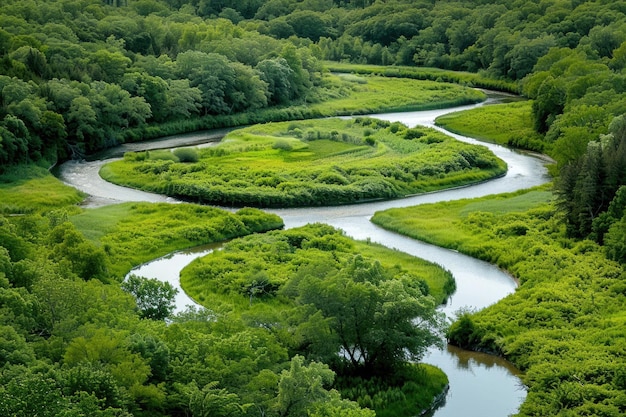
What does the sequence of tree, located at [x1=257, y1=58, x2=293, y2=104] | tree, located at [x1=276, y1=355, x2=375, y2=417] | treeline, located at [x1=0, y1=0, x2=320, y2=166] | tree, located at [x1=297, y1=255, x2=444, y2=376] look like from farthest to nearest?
1. tree, located at [x1=257, y1=58, x2=293, y2=104]
2. treeline, located at [x1=0, y1=0, x2=320, y2=166]
3. tree, located at [x1=297, y1=255, x2=444, y2=376]
4. tree, located at [x1=276, y1=355, x2=375, y2=417]

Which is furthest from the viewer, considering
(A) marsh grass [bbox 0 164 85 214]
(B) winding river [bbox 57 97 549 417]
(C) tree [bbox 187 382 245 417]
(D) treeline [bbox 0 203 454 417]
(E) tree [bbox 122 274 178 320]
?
(A) marsh grass [bbox 0 164 85 214]

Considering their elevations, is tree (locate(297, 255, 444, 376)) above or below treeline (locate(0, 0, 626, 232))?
below

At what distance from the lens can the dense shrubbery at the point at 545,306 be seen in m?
33.4

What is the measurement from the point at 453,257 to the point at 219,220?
632 inches

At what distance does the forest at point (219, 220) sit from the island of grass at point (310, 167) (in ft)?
9.01

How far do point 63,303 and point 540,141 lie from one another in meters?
64.0

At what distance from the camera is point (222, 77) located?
331 feet

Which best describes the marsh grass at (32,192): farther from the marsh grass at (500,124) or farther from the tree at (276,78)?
the marsh grass at (500,124)

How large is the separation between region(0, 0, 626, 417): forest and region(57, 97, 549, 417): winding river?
103cm

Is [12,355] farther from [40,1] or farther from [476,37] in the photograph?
[476,37]

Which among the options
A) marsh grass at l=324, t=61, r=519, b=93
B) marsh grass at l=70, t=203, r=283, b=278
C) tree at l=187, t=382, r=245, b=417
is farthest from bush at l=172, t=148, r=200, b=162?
marsh grass at l=324, t=61, r=519, b=93

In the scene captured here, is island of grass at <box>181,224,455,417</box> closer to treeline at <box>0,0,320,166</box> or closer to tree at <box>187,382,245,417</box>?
tree at <box>187,382,245,417</box>

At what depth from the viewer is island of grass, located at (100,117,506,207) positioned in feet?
216

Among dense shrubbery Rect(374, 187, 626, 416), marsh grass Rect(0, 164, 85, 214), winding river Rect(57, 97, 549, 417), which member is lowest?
winding river Rect(57, 97, 549, 417)
